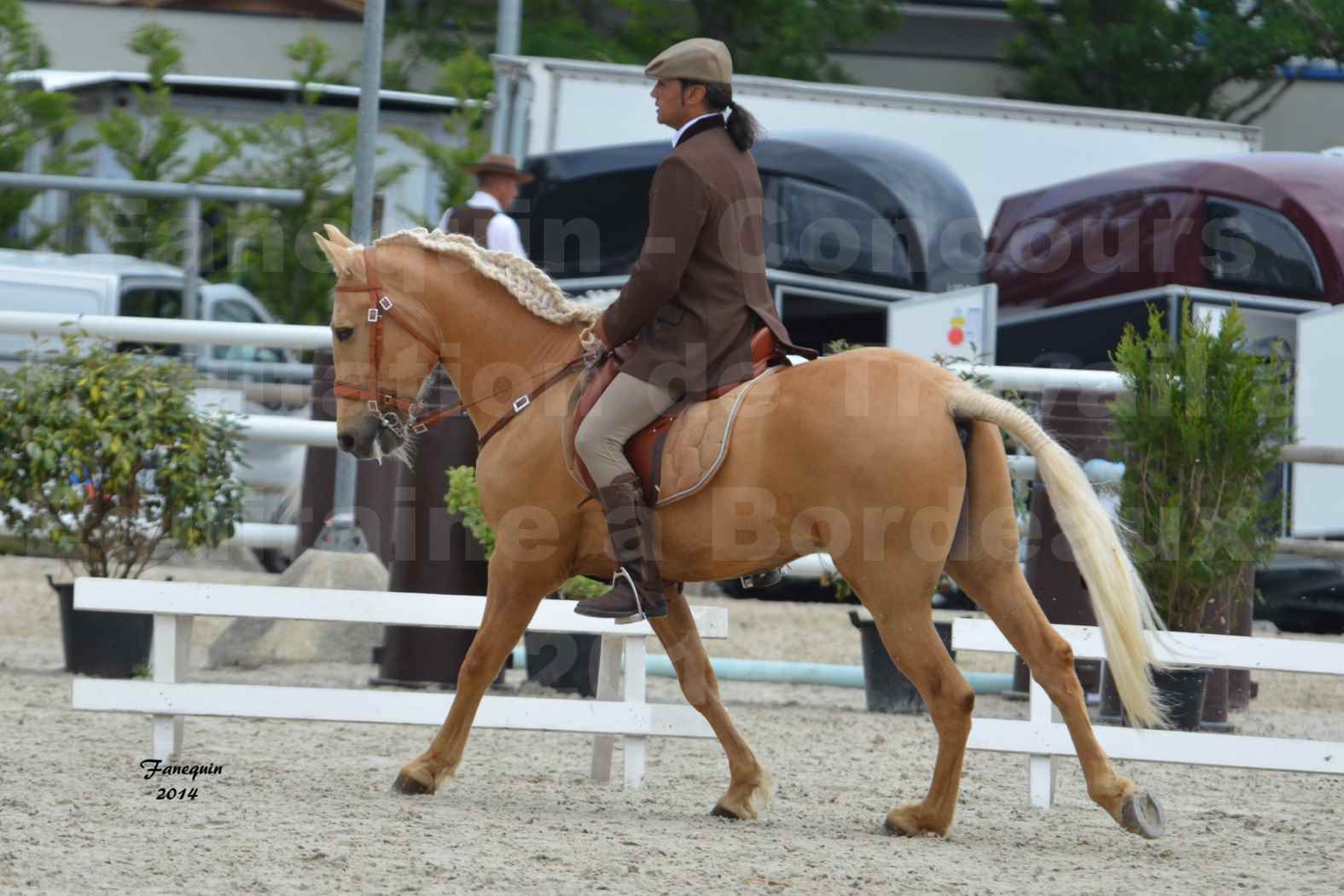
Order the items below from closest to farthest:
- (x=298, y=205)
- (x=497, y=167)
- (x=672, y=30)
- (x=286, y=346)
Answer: (x=286, y=346)
(x=497, y=167)
(x=298, y=205)
(x=672, y=30)

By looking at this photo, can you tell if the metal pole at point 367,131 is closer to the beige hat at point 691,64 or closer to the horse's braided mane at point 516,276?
the horse's braided mane at point 516,276

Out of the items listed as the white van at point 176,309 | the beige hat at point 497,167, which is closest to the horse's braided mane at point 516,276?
the beige hat at point 497,167

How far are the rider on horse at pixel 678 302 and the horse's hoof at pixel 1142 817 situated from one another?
1.54 meters

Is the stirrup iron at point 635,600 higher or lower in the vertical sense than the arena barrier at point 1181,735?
higher

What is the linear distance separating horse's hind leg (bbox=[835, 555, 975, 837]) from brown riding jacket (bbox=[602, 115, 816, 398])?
2.55 ft

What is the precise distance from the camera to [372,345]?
20.6 ft

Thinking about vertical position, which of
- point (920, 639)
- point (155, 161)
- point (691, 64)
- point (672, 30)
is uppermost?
point (672, 30)

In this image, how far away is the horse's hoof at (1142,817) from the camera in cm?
546

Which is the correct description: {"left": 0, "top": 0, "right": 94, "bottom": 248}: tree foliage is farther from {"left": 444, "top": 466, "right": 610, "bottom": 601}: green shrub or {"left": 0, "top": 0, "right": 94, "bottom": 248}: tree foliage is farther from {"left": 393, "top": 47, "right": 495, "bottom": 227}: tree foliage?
{"left": 444, "top": 466, "right": 610, "bottom": 601}: green shrub

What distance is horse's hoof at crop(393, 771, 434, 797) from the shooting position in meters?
6.08

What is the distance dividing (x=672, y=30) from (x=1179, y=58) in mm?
6267

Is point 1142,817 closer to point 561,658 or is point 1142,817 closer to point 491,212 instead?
point 561,658

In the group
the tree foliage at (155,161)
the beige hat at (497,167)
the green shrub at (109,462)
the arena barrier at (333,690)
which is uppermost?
the tree foliage at (155,161)

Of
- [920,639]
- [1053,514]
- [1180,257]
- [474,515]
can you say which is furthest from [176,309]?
[920,639]
